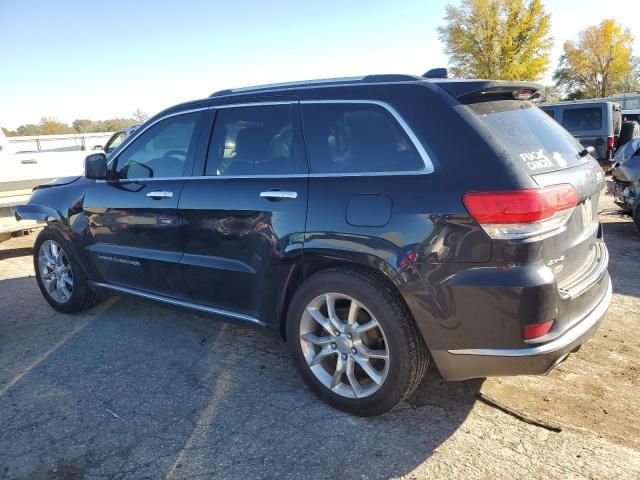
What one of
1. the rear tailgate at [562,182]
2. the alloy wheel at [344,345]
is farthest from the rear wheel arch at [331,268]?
the rear tailgate at [562,182]

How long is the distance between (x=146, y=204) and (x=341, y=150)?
1684 mm

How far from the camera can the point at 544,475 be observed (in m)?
2.50

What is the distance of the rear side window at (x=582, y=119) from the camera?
14.1m

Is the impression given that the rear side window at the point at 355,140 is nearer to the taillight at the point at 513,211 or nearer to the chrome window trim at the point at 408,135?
the chrome window trim at the point at 408,135

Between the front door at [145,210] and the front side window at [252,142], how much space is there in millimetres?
233

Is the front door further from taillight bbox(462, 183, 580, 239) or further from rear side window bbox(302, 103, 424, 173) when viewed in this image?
taillight bbox(462, 183, 580, 239)

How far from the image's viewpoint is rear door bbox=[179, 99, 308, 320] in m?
3.20

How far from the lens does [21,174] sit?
7594 millimetres

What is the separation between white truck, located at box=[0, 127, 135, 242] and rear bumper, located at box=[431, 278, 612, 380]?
234 inches

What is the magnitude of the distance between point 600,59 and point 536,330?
56.5m

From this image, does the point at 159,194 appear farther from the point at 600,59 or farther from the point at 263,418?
the point at 600,59

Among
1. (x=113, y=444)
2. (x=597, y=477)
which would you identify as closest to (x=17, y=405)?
(x=113, y=444)

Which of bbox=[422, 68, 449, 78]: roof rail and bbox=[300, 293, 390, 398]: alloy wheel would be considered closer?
bbox=[300, 293, 390, 398]: alloy wheel

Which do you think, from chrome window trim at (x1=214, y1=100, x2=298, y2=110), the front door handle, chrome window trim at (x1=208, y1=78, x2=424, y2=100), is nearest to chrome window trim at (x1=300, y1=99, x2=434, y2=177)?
chrome window trim at (x1=208, y1=78, x2=424, y2=100)
